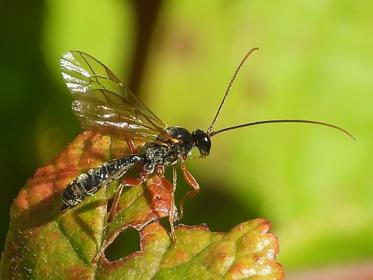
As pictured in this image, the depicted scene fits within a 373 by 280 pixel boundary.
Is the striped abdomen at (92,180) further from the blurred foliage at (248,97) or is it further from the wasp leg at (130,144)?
the blurred foliage at (248,97)

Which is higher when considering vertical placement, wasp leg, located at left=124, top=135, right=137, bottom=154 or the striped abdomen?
wasp leg, located at left=124, top=135, right=137, bottom=154

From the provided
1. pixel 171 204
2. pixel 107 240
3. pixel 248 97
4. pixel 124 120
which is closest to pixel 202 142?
pixel 124 120

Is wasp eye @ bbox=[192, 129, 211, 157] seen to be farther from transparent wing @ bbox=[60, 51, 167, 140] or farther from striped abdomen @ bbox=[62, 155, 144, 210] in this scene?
striped abdomen @ bbox=[62, 155, 144, 210]

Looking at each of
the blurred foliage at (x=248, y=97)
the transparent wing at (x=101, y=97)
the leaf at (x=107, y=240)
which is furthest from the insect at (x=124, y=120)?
the blurred foliage at (x=248, y=97)

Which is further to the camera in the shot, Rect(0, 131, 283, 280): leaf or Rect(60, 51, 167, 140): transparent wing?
Rect(60, 51, 167, 140): transparent wing

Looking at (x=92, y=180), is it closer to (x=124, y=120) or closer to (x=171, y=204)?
(x=171, y=204)

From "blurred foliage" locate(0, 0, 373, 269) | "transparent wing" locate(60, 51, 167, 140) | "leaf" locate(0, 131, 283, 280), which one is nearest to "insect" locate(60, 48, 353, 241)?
"transparent wing" locate(60, 51, 167, 140)
